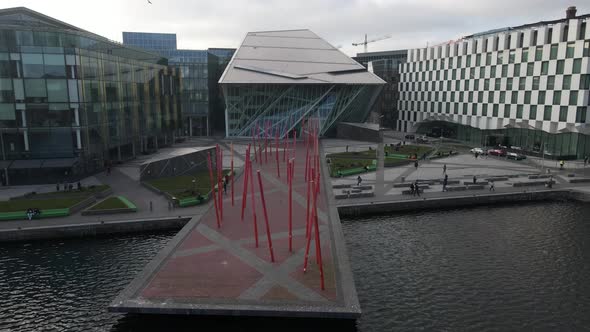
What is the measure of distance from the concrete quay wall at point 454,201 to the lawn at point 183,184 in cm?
1416

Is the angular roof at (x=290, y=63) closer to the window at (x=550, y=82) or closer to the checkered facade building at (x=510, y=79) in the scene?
the checkered facade building at (x=510, y=79)

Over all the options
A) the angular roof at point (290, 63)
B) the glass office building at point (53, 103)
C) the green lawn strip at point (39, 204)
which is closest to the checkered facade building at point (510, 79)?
the angular roof at point (290, 63)

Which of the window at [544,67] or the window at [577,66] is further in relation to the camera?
the window at [544,67]

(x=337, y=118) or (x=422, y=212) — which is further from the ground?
(x=337, y=118)

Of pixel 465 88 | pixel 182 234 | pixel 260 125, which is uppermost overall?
pixel 465 88

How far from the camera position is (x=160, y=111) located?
74.4 meters

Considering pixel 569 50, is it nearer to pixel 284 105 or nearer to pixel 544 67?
pixel 544 67

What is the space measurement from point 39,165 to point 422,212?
41.2 m

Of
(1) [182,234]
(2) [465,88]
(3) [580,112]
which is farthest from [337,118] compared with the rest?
(1) [182,234]

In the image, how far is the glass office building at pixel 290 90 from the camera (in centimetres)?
7944

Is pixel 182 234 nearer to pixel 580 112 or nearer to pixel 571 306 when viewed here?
pixel 571 306

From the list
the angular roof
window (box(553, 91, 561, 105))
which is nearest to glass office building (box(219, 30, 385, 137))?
the angular roof

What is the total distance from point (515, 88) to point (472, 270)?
54563mm

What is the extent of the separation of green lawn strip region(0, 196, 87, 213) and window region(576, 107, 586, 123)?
6419cm
